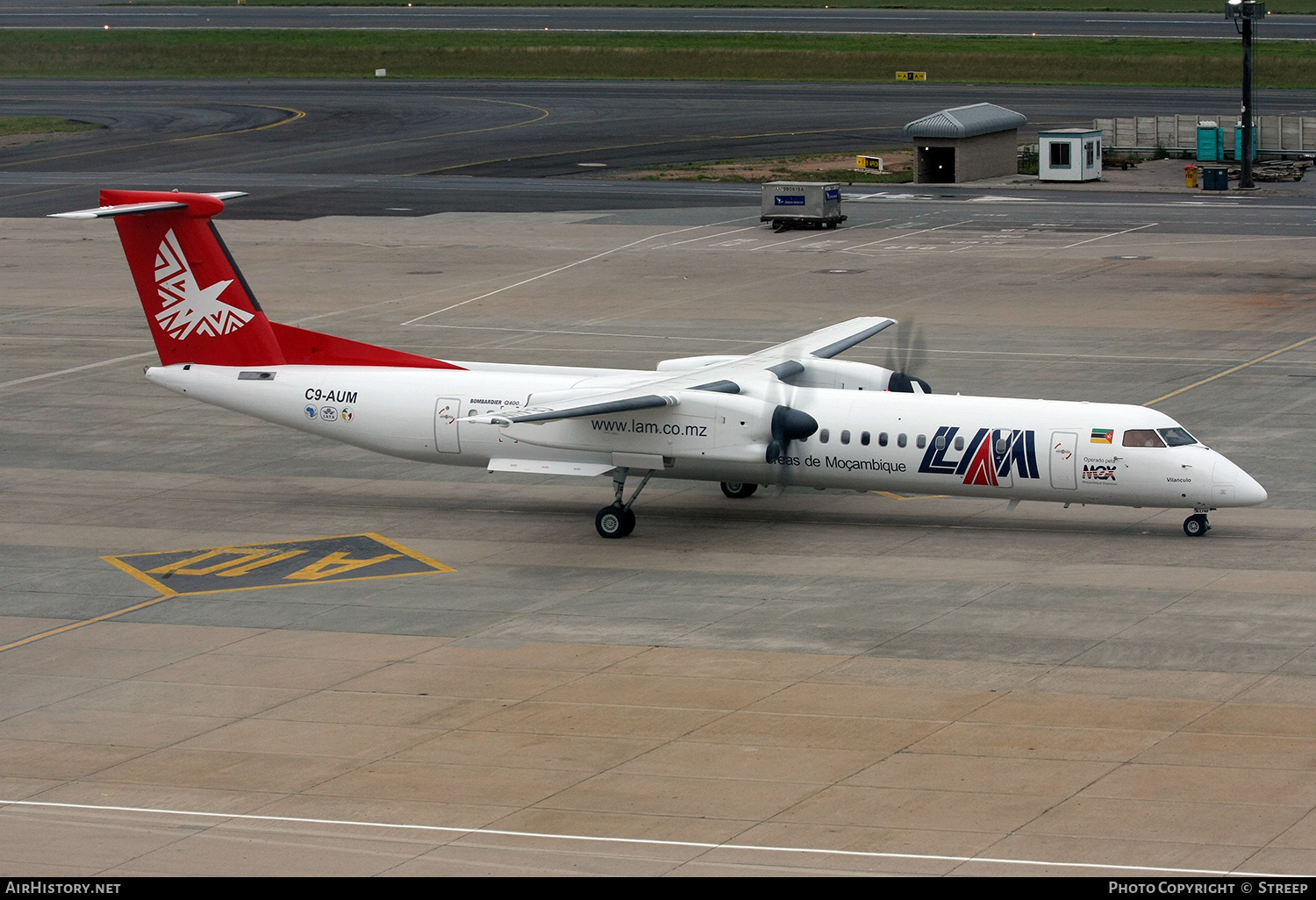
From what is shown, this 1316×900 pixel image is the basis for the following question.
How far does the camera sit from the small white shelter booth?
Result: 76750mm

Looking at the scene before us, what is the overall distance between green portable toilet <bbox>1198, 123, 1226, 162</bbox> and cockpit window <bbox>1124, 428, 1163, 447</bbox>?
54864mm

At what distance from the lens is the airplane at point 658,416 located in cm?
2945

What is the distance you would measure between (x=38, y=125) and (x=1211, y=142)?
6871cm

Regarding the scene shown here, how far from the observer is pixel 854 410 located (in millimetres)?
30594

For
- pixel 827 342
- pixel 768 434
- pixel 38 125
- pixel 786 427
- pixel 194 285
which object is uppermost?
pixel 38 125

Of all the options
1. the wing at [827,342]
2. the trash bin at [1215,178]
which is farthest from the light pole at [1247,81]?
the wing at [827,342]

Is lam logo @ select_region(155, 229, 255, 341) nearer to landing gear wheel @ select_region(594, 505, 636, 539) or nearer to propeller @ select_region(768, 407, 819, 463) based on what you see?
landing gear wheel @ select_region(594, 505, 636, 539)

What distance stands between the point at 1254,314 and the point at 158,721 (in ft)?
123

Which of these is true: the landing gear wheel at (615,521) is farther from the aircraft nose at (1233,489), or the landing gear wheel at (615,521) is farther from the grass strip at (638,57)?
the grass strip at (638,57)

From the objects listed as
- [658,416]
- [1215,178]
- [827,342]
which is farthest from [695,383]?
[1215,178]

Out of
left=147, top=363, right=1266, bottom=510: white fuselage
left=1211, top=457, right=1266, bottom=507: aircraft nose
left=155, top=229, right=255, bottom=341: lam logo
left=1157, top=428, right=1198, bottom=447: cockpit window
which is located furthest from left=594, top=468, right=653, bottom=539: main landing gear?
left=1211, top=457, right=1266, bottom=507: aircraft nose

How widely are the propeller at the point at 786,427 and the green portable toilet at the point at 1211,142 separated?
56444 millimetres

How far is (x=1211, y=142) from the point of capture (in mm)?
80000

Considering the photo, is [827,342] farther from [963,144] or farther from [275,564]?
[963,144]
